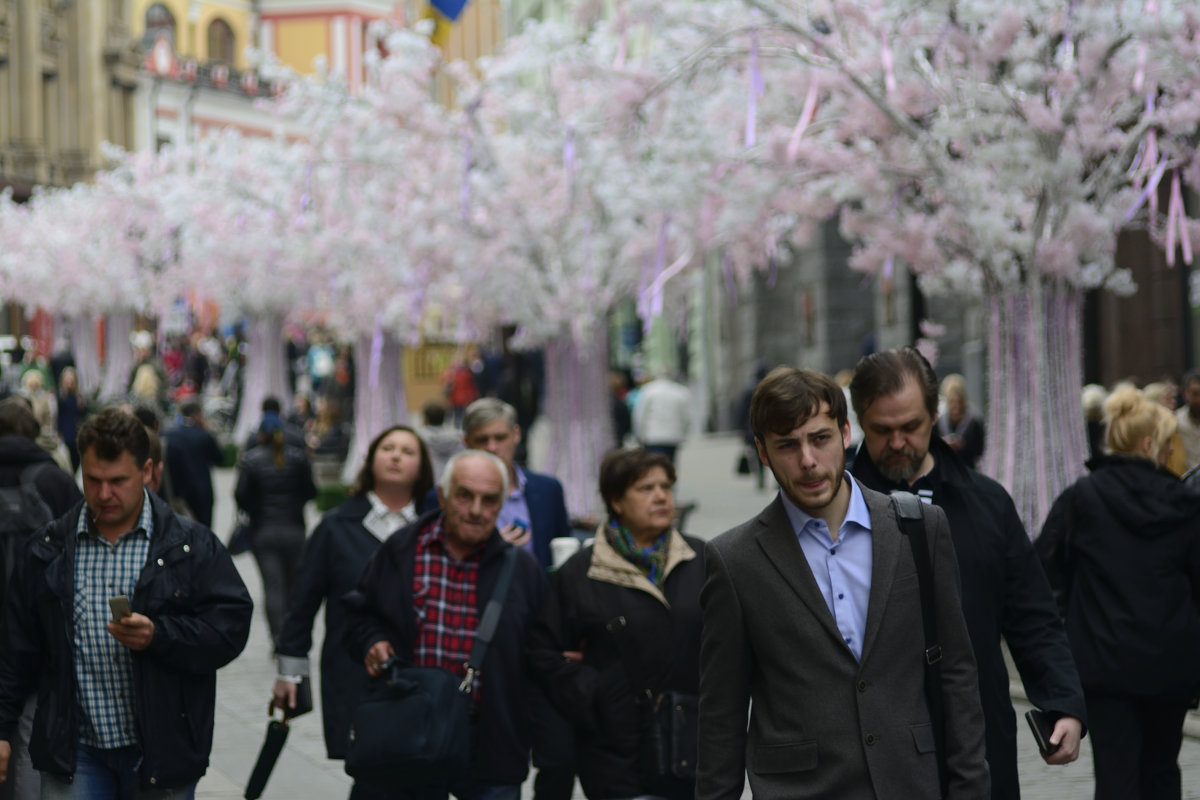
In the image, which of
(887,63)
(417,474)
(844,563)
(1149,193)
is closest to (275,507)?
(887,63)

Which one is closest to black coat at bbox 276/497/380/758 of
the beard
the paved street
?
the paved street

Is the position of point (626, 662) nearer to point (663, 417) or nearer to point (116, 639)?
point (116, 639)

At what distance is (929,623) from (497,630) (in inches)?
90.8

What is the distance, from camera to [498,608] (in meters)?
6.25

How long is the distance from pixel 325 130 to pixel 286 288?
14.0m

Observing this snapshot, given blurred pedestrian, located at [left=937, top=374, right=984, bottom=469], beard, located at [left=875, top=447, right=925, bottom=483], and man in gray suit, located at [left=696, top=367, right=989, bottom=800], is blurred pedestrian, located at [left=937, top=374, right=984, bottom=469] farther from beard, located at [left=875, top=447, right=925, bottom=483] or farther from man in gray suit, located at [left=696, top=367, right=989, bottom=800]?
man in gray suit, located at [left=696, top=367, right=989, bottom=800]

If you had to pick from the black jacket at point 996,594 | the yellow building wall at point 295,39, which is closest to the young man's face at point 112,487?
the black jacket at point 996,594

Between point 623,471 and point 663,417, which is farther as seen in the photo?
point 663,417

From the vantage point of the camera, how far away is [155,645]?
18.0ft

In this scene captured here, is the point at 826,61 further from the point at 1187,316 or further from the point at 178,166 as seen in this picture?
the point at 178,166

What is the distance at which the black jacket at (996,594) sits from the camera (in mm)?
4840

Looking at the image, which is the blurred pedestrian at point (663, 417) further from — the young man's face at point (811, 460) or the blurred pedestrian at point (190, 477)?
the young man's face at point (811, 460)

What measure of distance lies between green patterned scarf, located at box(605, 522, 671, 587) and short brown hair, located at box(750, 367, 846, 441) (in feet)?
7.95

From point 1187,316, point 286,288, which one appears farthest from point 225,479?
point 1187,316
